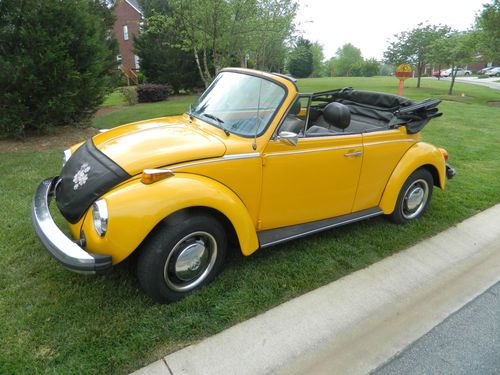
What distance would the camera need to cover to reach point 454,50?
67.6ft

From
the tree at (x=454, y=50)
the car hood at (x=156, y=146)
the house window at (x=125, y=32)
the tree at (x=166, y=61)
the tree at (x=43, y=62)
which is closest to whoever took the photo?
the car hood at (x=156, y=146)

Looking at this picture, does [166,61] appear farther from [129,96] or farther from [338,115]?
[338,115]

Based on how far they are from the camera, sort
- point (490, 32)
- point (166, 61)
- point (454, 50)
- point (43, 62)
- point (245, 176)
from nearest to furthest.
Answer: point (245, 176) < point (43, 62) < point (490, 32) < point (166, 61) < point (454, 50)

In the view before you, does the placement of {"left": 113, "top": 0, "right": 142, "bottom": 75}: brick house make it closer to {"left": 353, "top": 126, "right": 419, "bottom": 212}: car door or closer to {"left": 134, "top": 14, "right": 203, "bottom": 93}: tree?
{"left": 134, "top": 14, "right": 203, "bottom": 93}: tree

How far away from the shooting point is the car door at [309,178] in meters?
3.16

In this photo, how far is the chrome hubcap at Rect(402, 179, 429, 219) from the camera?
4.33 meters

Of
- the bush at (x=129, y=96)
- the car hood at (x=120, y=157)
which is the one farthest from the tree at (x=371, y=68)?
the car hood at (x=120, y=157)

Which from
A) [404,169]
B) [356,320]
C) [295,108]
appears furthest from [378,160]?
[356,320]

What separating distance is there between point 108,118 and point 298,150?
10051 millimetres

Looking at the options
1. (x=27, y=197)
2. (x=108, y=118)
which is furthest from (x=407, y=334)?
(x=108, y=118)

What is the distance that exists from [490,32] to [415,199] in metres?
18.7

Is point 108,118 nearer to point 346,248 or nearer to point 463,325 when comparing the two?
point 346,248

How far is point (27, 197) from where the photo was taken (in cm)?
482

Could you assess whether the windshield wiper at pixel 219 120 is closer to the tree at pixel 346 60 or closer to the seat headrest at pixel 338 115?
the seat headrest at pixel 338 115
